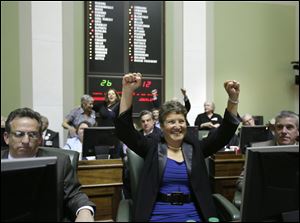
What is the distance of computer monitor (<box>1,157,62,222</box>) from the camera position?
0.90 m

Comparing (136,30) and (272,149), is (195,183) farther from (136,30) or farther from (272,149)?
(136,30)

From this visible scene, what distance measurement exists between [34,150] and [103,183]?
0.97 metres

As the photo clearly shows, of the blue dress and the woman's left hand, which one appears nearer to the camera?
the blue dress

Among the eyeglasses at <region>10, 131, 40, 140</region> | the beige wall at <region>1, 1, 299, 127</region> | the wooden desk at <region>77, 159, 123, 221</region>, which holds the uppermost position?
the beige wall at <region>1, 1, 299, 127</region>

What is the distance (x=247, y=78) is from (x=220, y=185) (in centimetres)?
417

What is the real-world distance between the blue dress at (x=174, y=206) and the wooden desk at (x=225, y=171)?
41.3 inches

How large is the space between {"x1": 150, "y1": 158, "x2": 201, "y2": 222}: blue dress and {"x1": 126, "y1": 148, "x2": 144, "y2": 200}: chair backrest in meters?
0.20

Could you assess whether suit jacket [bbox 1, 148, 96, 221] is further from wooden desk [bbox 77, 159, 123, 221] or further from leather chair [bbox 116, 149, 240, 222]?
wooden desk [bbox 77, 159, 123, 221]

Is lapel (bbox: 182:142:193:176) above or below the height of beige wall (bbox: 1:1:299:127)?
below

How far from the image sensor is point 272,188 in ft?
3.66

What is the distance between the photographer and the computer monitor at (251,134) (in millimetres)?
3338

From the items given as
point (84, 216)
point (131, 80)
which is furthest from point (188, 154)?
point (84, 216)

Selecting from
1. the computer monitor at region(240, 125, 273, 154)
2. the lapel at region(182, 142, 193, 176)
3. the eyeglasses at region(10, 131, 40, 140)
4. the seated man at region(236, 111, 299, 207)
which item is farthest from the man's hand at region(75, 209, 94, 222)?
the computer monitor at region(240, 125, 273, 154)

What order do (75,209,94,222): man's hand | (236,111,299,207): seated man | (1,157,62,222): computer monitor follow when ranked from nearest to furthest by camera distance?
(1,157,62,222): computer monitor < (75,209,94,222): man's hand < (236,111,299,207): seated man
